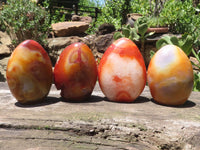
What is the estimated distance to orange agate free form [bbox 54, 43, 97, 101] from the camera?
131 cm

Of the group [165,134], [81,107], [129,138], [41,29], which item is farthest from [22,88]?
[41,29]

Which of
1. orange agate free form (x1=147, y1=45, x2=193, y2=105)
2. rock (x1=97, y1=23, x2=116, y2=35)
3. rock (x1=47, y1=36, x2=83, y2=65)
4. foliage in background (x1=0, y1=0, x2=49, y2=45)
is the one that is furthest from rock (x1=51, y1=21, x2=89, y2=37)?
orange agate free form (x1=147, y1=45, x2=193, y2=105)

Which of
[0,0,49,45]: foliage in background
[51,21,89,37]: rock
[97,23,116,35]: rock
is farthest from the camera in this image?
[51,21,89,37]: rock

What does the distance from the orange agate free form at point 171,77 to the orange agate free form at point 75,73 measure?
347 mm

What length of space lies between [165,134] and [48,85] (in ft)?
2.22

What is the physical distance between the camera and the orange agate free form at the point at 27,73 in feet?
4.07

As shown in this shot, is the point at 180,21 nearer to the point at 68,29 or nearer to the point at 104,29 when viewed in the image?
the point at 104,29

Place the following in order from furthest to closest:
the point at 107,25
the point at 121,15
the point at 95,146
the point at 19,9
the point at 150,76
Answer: the point at 121,15 < the point at 107,25 < the point at 19,9 < the point at 150,76 < the point at 95,146

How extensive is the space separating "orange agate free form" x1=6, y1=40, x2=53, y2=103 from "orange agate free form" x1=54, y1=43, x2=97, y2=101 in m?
0.09

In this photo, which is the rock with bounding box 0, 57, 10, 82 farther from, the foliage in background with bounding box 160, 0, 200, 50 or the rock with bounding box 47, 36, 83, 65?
the foliage in background with bounding box 160, 0, 200, 50

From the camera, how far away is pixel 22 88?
125 cm

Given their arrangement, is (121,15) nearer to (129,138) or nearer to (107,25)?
(107,25)

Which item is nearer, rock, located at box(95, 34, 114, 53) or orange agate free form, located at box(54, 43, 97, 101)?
orange agate free form, located at box(54, 43, 97, 101)

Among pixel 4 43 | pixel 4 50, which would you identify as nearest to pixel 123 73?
pixel 4 50
